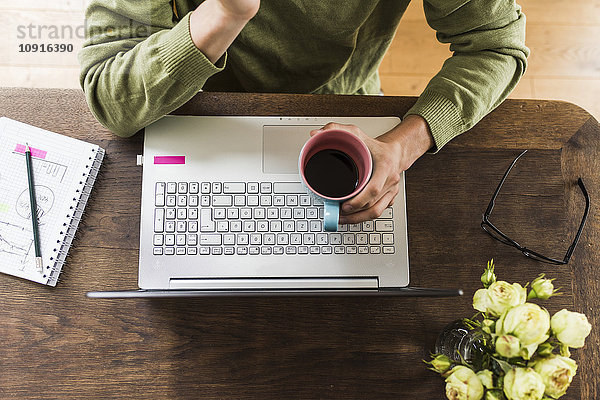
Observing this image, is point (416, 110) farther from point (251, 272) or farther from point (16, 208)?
point (16, 208)

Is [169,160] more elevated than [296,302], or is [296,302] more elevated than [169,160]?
[169,160]

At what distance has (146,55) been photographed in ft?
2.24

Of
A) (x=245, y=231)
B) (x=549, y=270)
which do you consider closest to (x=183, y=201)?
(x=245, y=231)

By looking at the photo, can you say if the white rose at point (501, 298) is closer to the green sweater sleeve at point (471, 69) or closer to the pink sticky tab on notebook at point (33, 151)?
the green sweater sleeve at point (471, 69)

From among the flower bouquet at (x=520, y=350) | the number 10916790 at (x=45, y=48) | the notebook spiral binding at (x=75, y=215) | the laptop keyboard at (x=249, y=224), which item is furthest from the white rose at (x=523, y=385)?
the number 10916790 at (x=45, y=48)

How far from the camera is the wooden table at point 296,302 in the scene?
0.74m

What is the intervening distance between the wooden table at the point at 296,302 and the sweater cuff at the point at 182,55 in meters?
0.12

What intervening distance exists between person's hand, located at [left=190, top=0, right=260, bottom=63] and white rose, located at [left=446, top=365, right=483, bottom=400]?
523mm

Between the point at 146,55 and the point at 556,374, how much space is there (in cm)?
67

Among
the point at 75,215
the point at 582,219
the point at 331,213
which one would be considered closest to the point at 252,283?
the point at 331,213

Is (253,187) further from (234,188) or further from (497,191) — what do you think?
(497,191)

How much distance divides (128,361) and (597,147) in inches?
35.0

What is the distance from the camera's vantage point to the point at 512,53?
796 mm

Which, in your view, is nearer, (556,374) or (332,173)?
(556,374)
